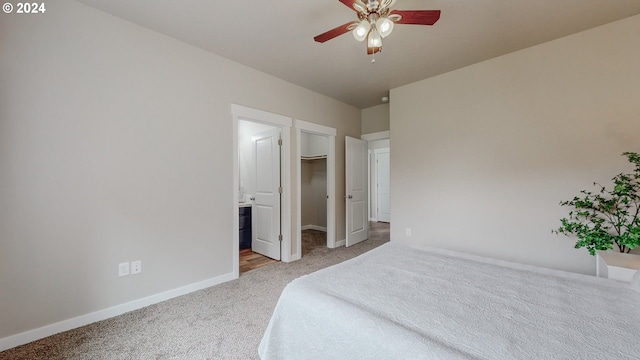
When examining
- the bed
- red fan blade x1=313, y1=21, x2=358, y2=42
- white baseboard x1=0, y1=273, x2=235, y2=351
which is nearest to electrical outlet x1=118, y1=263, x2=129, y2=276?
white baseboard x1=0, y1=273, x2=235, y2=351

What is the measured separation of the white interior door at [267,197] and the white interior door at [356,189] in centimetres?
130

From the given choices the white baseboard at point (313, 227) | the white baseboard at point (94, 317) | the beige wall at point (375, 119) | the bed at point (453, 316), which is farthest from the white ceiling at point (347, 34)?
the white baseboard at point (313, 227)

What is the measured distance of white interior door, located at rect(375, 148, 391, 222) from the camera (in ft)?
23.0

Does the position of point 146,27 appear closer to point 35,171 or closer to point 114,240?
point 35,171

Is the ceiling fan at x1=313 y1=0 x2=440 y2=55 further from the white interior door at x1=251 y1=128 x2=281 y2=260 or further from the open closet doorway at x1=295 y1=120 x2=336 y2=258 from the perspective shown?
the open closet doorway at x1=295 y1=120 x2=336 y2=258

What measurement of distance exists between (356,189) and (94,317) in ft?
12.1

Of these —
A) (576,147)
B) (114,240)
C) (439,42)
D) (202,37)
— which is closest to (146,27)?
(202,37)

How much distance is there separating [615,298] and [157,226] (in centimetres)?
329

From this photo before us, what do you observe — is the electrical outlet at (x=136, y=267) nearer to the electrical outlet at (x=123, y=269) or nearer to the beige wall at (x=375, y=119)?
the electrical outlet at (x=123, y=269)

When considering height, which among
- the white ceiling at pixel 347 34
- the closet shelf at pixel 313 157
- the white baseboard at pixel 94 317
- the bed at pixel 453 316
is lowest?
the white baseboard at pixel 94 317

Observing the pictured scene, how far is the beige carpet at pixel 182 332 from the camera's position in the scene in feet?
5.46

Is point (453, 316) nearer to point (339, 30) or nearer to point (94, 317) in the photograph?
point (339, 30)

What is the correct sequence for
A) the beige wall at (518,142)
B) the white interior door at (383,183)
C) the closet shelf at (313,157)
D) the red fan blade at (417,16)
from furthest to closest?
the white interior door at (383,183) → the closet shelf at (313,157) → the beige wall at (518,142) → the red fan blade at (417,16)

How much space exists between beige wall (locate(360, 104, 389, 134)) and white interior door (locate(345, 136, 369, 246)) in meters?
0.30
